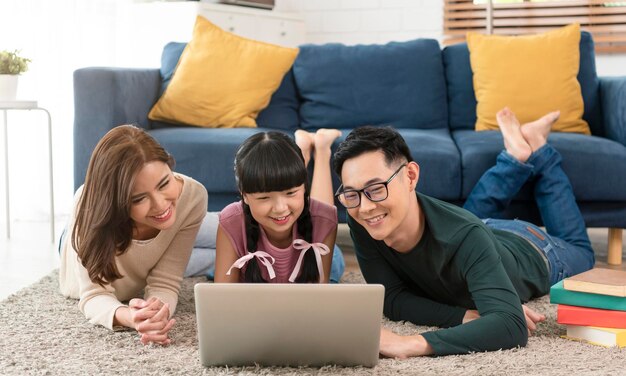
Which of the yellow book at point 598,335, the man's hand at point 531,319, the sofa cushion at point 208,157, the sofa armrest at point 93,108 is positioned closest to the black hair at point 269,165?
the man's hand at point 531,319

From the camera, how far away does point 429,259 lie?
1985 millimetres

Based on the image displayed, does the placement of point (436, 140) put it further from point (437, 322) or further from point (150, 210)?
point (150, 210)

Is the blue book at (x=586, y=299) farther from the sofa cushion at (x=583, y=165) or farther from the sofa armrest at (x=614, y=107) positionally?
the sofa armrest at (x=614, y=107)

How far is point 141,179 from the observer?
76.6 inches

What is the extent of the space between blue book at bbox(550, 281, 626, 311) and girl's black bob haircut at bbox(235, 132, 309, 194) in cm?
65

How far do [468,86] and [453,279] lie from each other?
70.2 inches

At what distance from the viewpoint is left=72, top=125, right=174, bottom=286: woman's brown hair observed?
75.9 inches

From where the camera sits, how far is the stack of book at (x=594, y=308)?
6.45ft

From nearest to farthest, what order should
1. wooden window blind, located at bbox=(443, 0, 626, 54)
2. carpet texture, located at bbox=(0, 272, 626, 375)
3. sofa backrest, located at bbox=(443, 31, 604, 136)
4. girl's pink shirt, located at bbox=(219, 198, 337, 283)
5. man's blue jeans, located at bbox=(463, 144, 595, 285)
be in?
carpet texture, located at bbox=(0, 272, 626, 375)
girl's pink shirt, located at bbox=(219, 198, 337, 283)
man's blue jeans, located at bbox=(463, 144, 595, 285)
sofa backrest, located at bbox=(443, 31, 604, 136)
wooden window blind, located at bbox=(443, 0, 626, 54)

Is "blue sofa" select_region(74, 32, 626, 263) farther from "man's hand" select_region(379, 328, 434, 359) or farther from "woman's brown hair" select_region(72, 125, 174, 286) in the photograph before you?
"man's hand" select_region(379, 328, 434, 359)

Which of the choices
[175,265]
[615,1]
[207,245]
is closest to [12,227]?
[207,245]

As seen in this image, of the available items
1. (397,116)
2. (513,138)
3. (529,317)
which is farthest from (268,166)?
(397,116)

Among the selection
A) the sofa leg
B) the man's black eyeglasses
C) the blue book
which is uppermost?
the man's black eyeglasses

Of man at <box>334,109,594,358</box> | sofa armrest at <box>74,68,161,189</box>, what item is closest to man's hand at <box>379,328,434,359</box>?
man at <box>334,109,594,358</box>
